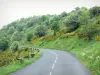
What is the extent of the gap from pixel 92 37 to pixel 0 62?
132ft

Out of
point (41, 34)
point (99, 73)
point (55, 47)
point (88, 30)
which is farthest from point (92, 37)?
point (41, 34)

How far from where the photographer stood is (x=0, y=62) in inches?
1278

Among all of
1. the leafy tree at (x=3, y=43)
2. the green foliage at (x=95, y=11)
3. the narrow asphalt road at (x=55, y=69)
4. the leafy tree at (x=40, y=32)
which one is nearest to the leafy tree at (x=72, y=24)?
the green foliage at (x=95, y=11)

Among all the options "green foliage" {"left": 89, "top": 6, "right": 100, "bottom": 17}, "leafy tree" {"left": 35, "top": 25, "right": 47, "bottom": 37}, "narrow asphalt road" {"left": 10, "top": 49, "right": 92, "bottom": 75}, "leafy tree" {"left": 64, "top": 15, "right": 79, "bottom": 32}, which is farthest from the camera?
"leafy tree" {"left": 35, "top": 25, "right": 47, "bottom": 37}

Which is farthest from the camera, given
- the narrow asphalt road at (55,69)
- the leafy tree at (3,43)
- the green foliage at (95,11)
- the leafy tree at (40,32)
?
the leafy tree at (40,32)

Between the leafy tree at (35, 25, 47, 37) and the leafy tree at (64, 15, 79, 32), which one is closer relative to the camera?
the leafy tree at (64, 15, 79, 32)

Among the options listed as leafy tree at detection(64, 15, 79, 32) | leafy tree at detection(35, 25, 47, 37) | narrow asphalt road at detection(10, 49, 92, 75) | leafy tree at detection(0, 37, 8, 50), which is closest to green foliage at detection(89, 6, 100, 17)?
leafy tree at detection(64, 15, 79, 32)

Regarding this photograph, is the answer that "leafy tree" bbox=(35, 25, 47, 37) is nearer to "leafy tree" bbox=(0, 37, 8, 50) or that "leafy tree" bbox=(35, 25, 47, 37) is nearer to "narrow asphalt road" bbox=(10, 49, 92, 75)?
"leafy tree" bbox=(0, 37, 8, 50)

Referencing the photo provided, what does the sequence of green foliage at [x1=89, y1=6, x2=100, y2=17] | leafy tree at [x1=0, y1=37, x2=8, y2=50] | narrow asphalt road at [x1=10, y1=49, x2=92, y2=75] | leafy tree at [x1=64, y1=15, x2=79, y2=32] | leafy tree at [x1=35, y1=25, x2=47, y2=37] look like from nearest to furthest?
narrow asphalt road at [x1=10, y1=49, x2=92, y2=75]
leafy tree at [x1=0, y1=37, x2=8, y2=50]
leafy tree at [x1=64, y1=15, x2=79, y2=32]
green foliage at [x1=89, y1=6, x2=100, y2=17]
leafy tree at [x1=35, y1=25, x2=47, y2=37]

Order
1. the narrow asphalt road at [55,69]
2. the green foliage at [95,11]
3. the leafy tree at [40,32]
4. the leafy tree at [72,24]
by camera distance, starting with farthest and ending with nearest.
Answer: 1. the leafy tree at [40,32]
2. the green foliage at [95,11]
3. the leafy tree at [72,24]
4. the narrow asphalt road at [55,69]

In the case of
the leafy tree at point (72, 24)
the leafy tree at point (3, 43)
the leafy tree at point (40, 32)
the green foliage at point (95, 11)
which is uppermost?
the green foliage at point (95, 11)

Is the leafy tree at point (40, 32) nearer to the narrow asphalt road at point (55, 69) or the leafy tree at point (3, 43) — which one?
the leafy tree at point (3, 43)

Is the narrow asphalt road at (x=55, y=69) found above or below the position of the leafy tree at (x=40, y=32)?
below

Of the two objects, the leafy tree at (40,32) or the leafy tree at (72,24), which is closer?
the leafy tree at (72,24)
